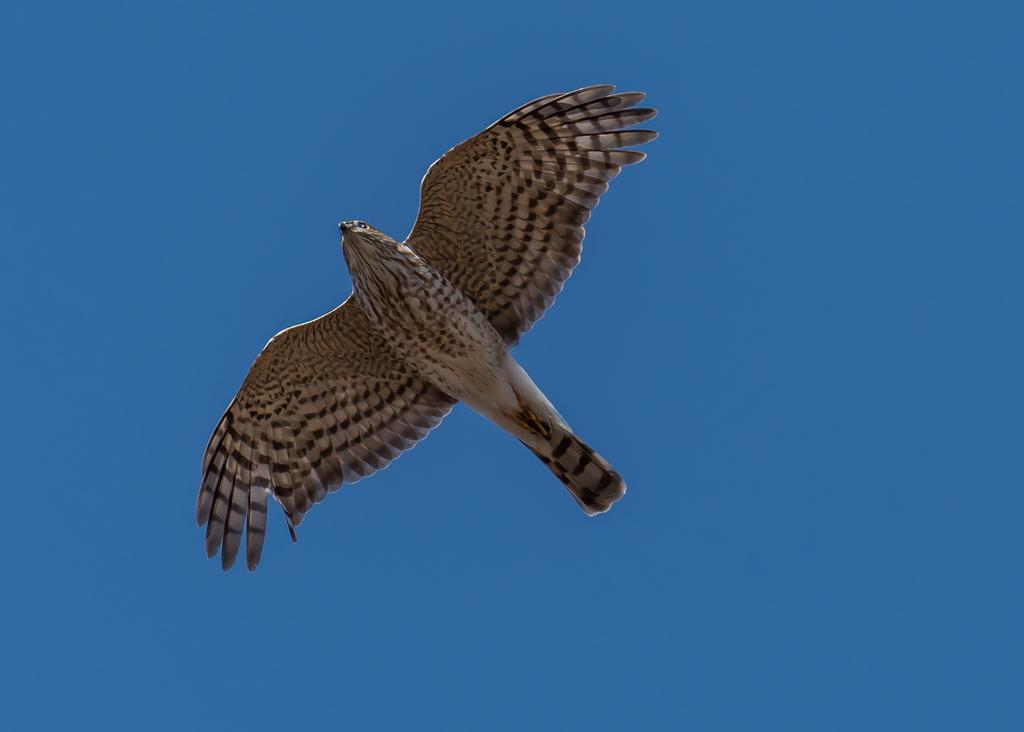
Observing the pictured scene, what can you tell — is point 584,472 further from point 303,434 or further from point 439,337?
point 303,434

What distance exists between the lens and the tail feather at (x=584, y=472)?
14336mm

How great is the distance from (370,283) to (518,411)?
1.75 metres

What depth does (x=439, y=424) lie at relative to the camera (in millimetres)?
14695

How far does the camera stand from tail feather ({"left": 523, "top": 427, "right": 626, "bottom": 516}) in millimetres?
14336

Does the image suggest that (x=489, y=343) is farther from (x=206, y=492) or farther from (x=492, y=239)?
(x=206, y=492)

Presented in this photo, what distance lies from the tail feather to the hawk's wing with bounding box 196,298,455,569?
108 cm

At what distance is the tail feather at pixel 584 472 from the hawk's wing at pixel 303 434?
3.55 ft

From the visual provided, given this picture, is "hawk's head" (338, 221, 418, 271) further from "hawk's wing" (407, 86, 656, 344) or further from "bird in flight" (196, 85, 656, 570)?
"hawk's wing" (407, 86, 656, 344)

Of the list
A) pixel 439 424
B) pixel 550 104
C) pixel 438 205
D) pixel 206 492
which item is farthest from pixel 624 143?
pixel 206 492

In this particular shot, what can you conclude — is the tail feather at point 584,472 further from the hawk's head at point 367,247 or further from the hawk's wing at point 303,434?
the hawk's head at point 367,247

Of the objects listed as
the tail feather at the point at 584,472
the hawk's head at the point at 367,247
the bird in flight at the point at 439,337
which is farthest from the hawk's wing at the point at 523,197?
the tail feather at the point at 584,472

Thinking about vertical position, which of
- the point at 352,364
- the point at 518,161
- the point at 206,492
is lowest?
the point at 206,492

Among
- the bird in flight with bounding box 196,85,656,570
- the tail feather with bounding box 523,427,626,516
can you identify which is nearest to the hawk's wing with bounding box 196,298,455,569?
the bird in flight with bounding box 196,85,656,570

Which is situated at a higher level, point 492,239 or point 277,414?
point 492,239
